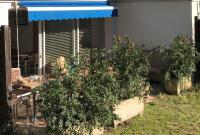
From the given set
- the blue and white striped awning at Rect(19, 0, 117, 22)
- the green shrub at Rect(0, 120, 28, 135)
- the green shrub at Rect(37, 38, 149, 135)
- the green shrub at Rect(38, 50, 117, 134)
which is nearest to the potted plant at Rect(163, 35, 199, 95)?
the blue and white striped awning at Rect(19, 0, 117, 22)

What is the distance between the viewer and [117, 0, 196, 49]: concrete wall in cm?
2283

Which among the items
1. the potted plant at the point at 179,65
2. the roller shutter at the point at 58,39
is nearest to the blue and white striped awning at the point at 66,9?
the roller shutter at the point at 58,39

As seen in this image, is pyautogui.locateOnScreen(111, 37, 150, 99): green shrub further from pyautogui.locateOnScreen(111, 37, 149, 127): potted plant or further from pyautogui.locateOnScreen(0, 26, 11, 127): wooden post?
pyautogui.locateOnScreen(0, 26, 11, 127): wooden post

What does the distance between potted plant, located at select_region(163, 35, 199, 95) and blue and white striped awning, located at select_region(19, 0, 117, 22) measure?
4892mm

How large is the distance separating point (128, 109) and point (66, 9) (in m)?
8.19

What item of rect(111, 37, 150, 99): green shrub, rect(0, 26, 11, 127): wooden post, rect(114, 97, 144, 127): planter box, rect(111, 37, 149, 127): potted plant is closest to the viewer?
rect(0, 26, 11, 127): wooden post

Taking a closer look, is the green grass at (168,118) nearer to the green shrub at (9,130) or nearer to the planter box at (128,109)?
the planter box at (128,109)

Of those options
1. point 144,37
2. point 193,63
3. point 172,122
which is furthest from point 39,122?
point 144,37

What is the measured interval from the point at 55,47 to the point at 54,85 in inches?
436

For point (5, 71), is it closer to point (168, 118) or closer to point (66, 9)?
point (168, 118)

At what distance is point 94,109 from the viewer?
43.0ft

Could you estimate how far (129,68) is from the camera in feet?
52.4

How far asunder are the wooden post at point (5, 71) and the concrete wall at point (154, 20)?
38.3 feet

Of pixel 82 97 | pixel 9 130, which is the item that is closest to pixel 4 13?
pixel 9 130
